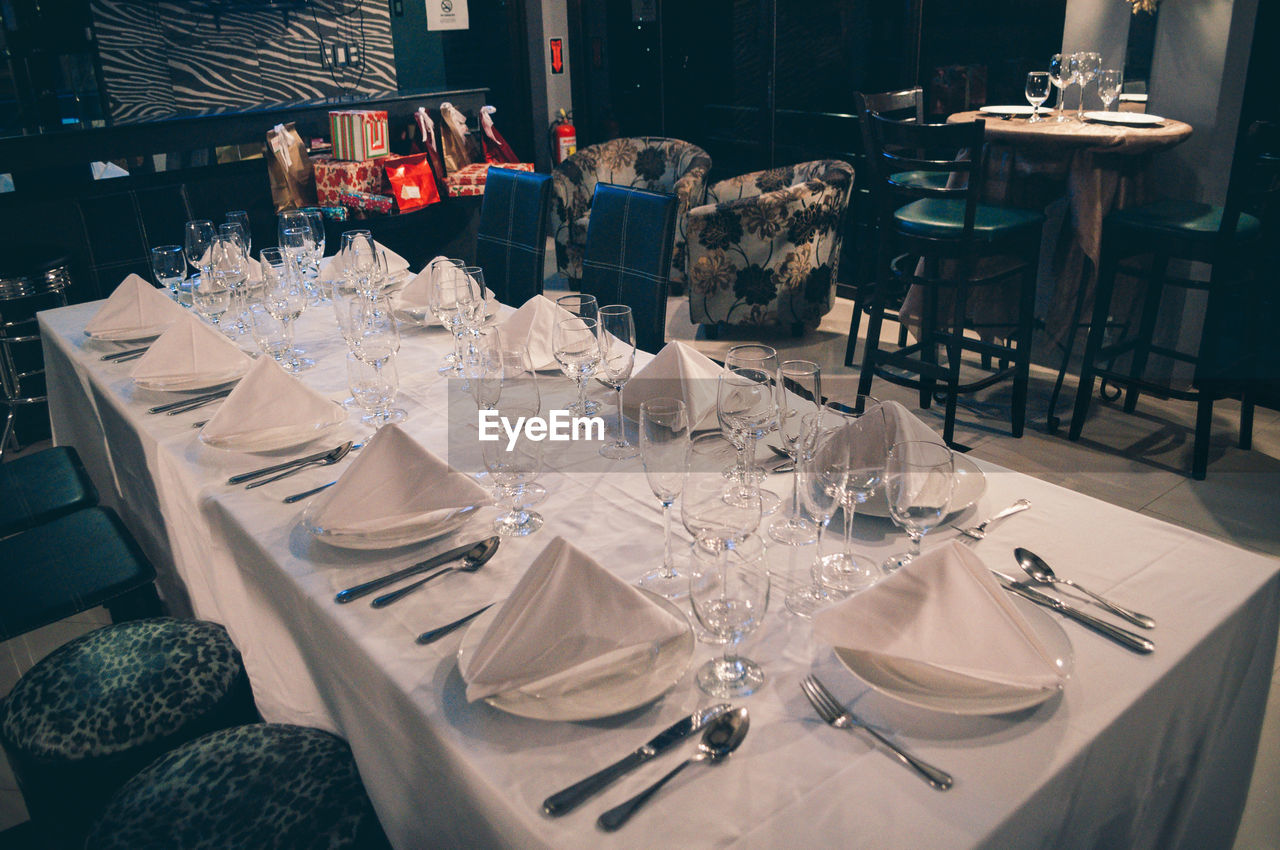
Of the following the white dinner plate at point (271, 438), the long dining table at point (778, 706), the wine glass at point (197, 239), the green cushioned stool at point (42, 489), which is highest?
the wine glass at point (197, 239)

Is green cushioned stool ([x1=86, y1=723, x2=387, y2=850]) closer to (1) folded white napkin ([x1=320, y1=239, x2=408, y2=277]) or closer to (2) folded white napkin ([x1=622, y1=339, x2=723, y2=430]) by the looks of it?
(2) folded white napkin ([x1=622, y1=339, x2=723, y2=430])

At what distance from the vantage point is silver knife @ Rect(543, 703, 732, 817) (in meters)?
0.78

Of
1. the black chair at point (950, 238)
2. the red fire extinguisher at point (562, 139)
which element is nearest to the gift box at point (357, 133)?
the red fire extinguisher at point (562, 139)

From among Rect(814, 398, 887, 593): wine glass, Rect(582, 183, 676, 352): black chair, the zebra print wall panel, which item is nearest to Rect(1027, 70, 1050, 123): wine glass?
Rect(582, 183, 676, 352): black chair

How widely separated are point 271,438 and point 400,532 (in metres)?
0.46

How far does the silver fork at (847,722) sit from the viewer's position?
786 mm

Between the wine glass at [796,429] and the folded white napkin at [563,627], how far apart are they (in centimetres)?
31

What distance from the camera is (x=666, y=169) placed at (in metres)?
5.05

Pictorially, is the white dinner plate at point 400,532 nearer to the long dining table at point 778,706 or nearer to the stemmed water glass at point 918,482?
the long dining table at point 778,706

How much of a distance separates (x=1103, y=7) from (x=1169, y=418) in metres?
1.61

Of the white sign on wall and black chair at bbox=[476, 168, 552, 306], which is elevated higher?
the white sign on wall

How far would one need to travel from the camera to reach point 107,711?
4.58ft

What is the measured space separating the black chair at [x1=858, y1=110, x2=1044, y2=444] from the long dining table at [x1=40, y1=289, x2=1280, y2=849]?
68.1 inches

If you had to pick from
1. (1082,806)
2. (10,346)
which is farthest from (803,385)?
(10,346)
